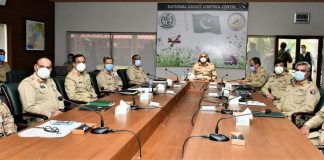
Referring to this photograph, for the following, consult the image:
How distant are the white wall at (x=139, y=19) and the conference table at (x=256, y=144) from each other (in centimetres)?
687

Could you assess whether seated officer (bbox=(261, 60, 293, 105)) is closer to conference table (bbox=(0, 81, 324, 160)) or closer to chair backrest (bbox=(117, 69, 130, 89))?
chair backrest (bbox=(117, 69, 130, 89))

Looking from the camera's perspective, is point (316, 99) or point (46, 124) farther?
point (316, 99)

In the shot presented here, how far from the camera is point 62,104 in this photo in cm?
399

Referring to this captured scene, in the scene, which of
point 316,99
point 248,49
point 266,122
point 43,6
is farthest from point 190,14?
point 266,122

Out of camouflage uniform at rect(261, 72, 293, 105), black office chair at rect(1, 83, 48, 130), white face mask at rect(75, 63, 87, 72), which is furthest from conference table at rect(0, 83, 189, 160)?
camouflage uniform at rect(261, 72, 293, 105)

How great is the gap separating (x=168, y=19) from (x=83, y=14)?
2.31 metres

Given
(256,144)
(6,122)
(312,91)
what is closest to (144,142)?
(256,144)

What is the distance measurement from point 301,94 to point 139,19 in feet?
20.5

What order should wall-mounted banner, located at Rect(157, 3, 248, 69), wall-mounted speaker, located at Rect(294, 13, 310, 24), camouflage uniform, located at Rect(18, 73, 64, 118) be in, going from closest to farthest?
camouflage uniform, located at Rect(18, 73, 64, 118), wall-mounted speaker, located at Rect(294, 13, 310, 24), wall-mounted banner, located at Rect(157, 3, 248, 69)

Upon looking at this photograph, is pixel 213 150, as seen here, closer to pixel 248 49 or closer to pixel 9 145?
pixel 9 145

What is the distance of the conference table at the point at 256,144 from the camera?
1.85 meters

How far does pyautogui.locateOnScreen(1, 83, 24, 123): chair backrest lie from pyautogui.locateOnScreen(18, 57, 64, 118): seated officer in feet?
0.15

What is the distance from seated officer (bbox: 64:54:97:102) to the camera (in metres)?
4.56

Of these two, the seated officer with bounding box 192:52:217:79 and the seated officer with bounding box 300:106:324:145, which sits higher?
the seated officer with bounding box 192:52:217:79
